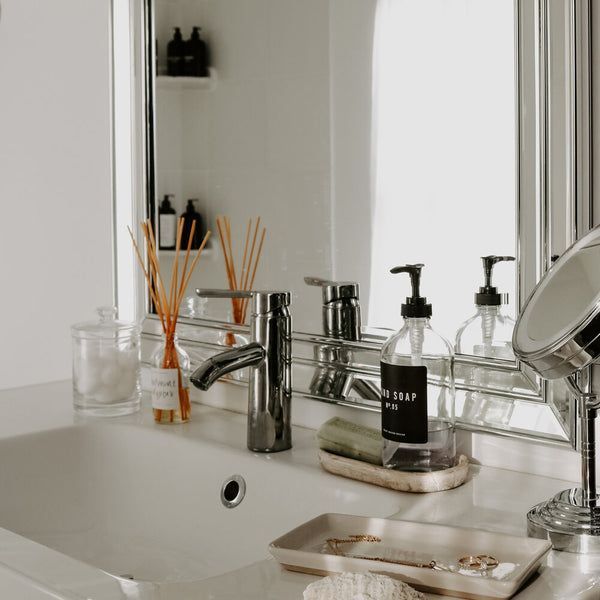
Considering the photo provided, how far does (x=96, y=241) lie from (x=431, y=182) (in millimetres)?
856

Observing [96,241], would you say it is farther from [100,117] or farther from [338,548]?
[338,548]

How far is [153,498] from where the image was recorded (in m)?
1.16

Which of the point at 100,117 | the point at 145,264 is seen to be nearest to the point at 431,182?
the point at 145,264

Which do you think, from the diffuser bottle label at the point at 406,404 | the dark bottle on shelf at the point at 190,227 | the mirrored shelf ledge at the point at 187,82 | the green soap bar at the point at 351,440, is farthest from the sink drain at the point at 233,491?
the mirrored shelf ledge at the point at 187,82

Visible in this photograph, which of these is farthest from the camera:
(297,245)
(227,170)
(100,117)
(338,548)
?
(100,117)

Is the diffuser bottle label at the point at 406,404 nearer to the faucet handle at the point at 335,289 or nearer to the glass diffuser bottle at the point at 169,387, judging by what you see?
the faucet handle at the point at 335,289

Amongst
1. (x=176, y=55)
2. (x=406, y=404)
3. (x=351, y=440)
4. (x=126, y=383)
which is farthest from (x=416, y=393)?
(x=176, y=55)

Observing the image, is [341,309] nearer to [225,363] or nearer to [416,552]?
[225,363]

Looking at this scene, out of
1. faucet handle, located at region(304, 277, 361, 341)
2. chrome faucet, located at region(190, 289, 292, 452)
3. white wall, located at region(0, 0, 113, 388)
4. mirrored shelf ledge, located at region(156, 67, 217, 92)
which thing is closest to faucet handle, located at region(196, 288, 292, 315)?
chrome faucet, located at region(190, 289, 292, 452)

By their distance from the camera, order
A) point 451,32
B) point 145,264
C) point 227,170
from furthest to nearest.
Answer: point 145,264 < point 227,170 < point 451,32

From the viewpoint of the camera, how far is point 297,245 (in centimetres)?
121

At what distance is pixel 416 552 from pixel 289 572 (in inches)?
4.3

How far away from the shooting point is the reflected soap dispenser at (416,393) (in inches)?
35.4

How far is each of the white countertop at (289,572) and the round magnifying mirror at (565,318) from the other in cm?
17
